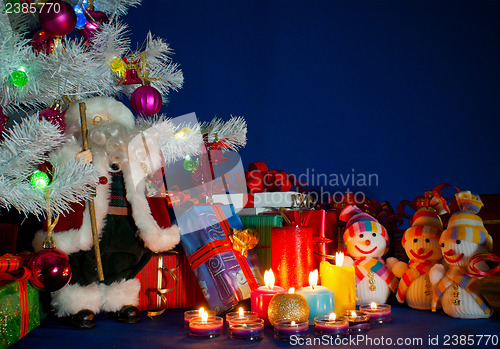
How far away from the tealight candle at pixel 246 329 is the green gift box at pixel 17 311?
549 mm

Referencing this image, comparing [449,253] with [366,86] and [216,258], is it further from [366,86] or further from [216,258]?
[366,86]

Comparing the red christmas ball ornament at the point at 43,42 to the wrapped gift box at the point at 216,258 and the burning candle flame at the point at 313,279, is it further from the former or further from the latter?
the burning candle flame at the point at 313,279

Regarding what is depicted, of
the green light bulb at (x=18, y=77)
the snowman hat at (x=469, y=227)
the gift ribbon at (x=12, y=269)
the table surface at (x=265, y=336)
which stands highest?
the green light bulb at (x=18, y=77)

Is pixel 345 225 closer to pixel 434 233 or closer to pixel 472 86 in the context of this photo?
pixel 434 233

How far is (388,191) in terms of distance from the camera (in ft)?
8.05

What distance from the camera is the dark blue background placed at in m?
2.33

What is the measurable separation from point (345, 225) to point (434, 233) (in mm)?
339

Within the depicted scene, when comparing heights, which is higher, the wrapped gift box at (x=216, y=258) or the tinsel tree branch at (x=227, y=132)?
the tinsel tree branch at (x=227, y=132)

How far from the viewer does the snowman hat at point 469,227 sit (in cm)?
150

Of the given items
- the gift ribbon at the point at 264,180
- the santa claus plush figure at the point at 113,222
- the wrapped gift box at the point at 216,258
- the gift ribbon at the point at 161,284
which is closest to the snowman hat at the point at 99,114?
the santa claus plush figure at the point at 113,222

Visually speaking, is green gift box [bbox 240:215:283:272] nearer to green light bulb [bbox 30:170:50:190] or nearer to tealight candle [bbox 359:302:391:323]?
tealight candle [bbox 359:302:391:323]

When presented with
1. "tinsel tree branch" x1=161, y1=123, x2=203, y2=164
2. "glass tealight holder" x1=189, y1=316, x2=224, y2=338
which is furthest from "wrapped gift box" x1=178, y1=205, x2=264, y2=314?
"tinsel tree branch" x1=161, y1=123, x2=203, y2=164

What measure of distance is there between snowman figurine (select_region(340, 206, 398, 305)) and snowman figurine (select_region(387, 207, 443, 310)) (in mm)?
54

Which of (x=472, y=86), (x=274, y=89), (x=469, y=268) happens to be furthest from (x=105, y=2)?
(x=472, y=86)
